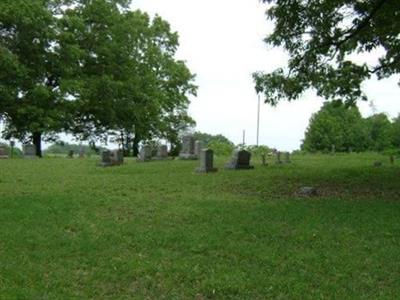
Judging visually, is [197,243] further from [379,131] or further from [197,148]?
[379,131]

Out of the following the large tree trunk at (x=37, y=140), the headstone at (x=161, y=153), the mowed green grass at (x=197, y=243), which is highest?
the large tree trunk at (x=37, y=140)

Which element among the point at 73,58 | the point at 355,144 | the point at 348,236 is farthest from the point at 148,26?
the point at 348,236

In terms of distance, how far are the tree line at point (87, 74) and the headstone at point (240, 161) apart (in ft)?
58.4

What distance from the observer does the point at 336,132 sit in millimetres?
67438

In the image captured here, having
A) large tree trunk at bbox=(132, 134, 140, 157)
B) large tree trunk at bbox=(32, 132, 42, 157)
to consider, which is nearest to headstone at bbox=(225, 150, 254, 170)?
large tree trunk at bbox=(32, 132, 42, 157)

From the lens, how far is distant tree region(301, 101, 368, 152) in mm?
67000

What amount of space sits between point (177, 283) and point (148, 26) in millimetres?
43000

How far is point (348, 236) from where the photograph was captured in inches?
367

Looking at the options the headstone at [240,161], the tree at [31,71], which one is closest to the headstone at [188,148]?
the headstone at [240,161]

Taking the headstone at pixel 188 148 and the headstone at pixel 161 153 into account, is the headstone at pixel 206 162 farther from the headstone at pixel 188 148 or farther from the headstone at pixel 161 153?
the headstone at pixel 161 153

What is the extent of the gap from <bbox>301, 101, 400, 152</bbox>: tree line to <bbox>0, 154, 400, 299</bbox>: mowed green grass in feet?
176

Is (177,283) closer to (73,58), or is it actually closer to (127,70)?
(73,58)

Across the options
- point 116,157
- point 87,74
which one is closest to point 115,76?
point 87,74

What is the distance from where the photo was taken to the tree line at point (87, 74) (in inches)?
1405
